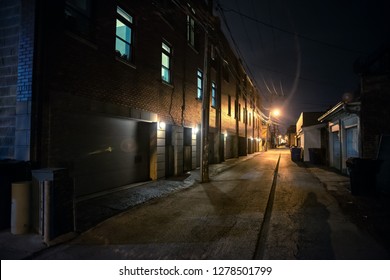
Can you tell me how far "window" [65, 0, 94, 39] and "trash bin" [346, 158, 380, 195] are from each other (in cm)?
938

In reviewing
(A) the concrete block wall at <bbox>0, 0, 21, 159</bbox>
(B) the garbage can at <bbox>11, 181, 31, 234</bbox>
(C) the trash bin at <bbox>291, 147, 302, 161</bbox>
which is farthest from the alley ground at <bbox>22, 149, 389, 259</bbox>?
(C) the trash bin at <bbox>291, 147, 302, 161</bbox>

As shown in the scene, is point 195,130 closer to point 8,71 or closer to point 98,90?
point 98,90

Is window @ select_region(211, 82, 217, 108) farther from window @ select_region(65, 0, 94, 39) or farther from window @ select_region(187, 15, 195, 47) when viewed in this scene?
window @ select_region(65, 0, 94, 39)

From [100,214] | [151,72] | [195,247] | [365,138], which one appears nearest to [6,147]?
[100,214]

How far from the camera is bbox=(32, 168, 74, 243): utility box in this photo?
15.0 feet

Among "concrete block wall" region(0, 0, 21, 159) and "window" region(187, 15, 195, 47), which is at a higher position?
"window" region(187, 15, 195, 47)

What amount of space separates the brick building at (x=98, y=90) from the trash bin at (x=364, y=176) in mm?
6283

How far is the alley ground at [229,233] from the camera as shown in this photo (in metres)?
4.09

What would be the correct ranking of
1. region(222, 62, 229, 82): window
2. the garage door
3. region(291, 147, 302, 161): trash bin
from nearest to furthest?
the garage door
region(291, 147, 302, 161): trash bin
region(222, 62, 229, 82): window

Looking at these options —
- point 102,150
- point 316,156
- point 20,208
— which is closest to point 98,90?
point 102,150

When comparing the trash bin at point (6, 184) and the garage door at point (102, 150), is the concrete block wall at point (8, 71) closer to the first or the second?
the garage door at point (102, 150)

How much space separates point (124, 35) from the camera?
9.65 m

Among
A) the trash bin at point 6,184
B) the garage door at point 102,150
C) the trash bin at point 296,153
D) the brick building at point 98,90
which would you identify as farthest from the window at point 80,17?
the trash bin at point 296,153

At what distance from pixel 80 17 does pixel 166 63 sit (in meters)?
5.56
